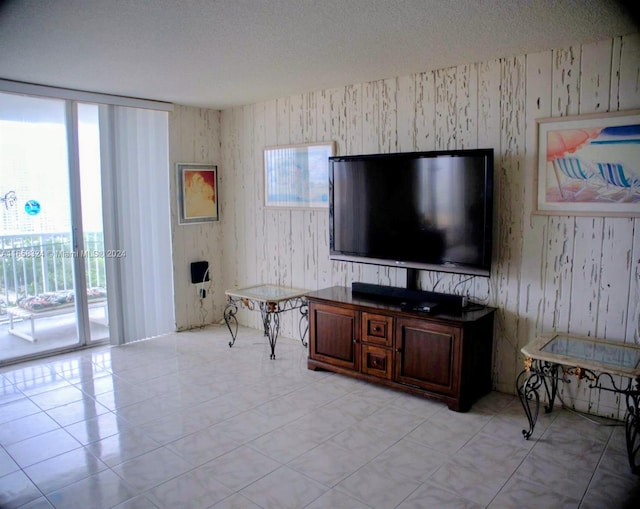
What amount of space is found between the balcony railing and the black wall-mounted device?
91 cm

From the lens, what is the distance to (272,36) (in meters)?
2.86

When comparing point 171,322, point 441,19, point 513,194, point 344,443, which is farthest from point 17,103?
point 513,194

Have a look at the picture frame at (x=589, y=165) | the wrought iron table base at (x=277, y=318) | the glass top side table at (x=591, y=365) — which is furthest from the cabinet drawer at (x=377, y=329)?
the picture frame at (x=589, y=165)

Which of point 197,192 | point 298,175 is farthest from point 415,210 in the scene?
point 197,192

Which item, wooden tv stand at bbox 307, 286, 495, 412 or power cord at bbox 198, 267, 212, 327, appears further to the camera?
power cord at bbox 198, 267, 212, 327

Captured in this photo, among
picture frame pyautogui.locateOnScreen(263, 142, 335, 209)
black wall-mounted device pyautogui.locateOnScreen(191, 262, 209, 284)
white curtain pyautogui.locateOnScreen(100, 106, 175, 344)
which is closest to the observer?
picture frame pyautogui.locateOnScreen(263, 142, 335, 209)

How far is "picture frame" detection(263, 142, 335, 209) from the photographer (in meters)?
4.47

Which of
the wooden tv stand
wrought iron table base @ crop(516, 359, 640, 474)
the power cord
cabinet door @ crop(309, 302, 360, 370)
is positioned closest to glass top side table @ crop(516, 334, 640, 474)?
wrought iron table base @ crop(516, 359, 640, 474)

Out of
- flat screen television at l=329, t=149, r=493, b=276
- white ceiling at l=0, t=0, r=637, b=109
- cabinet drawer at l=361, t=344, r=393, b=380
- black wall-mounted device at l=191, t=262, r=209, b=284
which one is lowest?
cabinet drawer at l=361, t=344, r=393, b=380

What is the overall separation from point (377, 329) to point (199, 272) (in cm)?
249

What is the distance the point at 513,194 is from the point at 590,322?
99cm

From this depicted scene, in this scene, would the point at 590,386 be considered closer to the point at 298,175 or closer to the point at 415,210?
the point at 415,210

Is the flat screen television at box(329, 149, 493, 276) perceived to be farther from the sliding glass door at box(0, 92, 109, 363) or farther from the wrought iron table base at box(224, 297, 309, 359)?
the sliding glass door at box(0, 92, 109, 363)

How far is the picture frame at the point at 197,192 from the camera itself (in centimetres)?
513
